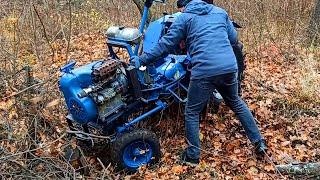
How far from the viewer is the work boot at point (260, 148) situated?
512 cm

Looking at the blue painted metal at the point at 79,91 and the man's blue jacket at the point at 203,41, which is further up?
the man's blue jacket at the point at 203,41

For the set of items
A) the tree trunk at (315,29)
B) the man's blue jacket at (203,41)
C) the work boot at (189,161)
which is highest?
the man's blue jacket at (203,41)

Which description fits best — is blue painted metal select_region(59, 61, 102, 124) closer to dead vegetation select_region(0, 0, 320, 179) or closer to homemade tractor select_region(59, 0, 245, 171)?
homemade tractor select_region(59, 0, 245, 171)

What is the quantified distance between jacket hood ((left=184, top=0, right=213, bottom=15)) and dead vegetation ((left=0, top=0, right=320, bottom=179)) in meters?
1.49

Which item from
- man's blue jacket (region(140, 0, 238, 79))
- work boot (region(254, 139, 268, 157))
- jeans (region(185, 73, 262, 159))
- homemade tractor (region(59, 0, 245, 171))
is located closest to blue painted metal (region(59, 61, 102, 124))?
homemade tractor (region(59, 0, 245, 171))

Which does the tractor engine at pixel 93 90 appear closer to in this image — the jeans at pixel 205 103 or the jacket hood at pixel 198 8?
the jeans at pixel 205 103

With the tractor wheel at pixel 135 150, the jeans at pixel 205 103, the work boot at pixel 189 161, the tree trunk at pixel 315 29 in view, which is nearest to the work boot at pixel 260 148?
the jeans at pixel 205 103

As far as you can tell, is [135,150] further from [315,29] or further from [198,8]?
[315,29]

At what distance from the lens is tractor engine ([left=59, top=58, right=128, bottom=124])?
455cm

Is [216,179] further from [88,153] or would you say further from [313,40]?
[313,40]

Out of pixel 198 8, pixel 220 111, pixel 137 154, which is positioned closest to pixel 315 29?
pixel 220 111

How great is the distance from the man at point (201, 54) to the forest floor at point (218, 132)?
15.6 inches

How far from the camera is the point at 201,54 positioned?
4777mm

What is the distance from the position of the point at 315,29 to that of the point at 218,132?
13.2ft
